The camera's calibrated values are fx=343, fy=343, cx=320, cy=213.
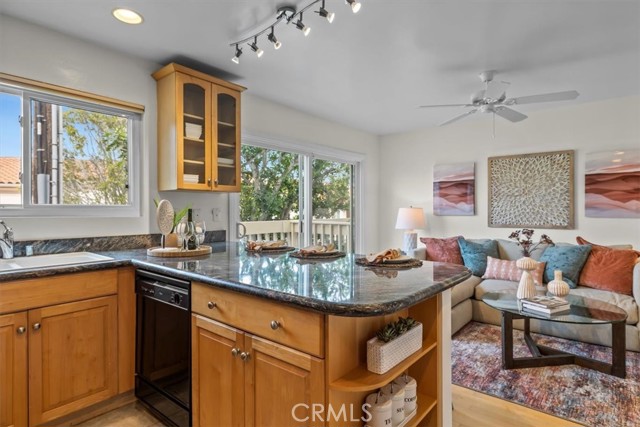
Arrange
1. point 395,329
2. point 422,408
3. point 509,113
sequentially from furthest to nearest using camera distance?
point 509,113 < point 422,408 < point 395,329

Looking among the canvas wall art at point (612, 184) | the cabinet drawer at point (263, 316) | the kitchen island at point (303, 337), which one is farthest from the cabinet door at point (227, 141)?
the canvas wall art at point (612, 184)

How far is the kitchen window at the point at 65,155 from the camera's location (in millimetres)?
2152

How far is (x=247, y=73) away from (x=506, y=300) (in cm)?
281

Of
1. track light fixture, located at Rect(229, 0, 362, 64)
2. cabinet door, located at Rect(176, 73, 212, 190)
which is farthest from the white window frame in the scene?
track light fixture, located at Rect(229, 0, 362, 64)

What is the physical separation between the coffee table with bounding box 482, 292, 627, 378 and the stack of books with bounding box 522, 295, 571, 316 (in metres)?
0.03

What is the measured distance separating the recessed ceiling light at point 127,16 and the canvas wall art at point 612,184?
4383mm

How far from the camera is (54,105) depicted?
2.32 m

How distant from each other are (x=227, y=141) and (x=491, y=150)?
331 centimetres

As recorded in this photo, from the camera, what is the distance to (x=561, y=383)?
230 cm

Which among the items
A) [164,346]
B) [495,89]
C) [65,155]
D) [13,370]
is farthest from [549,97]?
[13,370]

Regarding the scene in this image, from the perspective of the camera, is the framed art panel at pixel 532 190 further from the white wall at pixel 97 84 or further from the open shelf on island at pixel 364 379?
the open shelf on island at pixel 364 379

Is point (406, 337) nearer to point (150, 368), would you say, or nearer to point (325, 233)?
point (150, 368)

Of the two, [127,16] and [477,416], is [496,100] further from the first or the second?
[127,16]

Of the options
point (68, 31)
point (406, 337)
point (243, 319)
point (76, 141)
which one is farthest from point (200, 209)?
point (406, 337)
